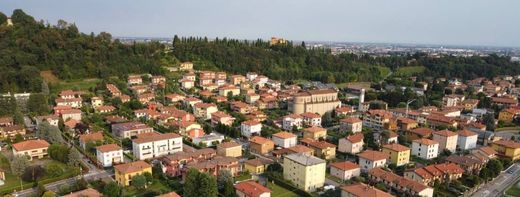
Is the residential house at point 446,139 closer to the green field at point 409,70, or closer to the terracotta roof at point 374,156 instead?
the terracotta roof at point 374,156

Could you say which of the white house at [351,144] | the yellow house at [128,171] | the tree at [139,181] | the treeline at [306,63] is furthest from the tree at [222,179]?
the treeline at [306,63]

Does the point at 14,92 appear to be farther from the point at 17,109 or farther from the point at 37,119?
the point at 37,119

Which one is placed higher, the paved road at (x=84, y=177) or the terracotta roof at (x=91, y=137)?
the terracotta roof at (x=91, y=137)

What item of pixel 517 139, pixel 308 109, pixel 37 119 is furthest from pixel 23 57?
pixel 517 139

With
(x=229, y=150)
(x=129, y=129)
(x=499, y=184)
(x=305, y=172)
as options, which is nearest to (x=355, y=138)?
(x=305, y=172)

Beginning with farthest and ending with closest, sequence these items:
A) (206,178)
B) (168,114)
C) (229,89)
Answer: (229,89) < (168,114) < (206,178)

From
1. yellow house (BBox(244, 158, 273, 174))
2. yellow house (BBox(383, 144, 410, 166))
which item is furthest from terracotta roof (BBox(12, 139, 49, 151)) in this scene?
yellow house (BBox(383, 144, 410, 166))
